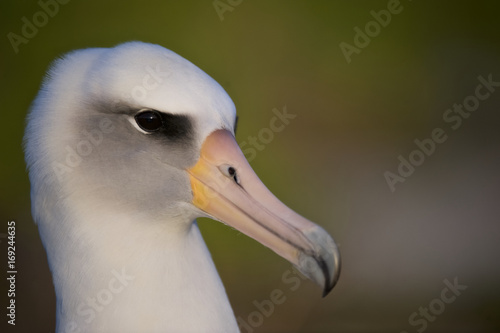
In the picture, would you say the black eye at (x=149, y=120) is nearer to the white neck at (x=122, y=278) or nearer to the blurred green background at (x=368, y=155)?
the white neck at (x=122, y=278)

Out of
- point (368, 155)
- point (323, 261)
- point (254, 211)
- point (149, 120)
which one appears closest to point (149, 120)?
point (149, 120)

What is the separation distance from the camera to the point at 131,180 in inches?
52.9

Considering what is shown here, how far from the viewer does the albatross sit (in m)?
1.28

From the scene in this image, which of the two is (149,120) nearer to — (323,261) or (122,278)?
(122,278)

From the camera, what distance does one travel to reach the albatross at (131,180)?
4.20 feet

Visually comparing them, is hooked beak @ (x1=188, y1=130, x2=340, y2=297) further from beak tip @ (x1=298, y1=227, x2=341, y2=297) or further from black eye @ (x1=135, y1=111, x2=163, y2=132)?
black eye @ (x1=135, y1=111, x2=163, y2=132)

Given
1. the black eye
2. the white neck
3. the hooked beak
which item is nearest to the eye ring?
the black eye

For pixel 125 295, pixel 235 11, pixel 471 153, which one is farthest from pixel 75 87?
pixel 471 153

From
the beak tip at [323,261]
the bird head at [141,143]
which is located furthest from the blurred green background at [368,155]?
the beak tip at [323,261]

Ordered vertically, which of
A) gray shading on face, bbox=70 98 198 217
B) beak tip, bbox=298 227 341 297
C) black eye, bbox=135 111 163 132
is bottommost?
gray shading on face, bbox=70 98 198 217

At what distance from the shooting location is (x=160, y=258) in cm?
137

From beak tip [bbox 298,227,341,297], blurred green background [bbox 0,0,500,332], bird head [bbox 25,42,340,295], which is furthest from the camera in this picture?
blurred green background [bbox 0,0,500,332]

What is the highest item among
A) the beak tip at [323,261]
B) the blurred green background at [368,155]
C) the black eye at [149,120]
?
the beak tip at [323,261]

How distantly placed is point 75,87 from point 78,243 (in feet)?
1.16
